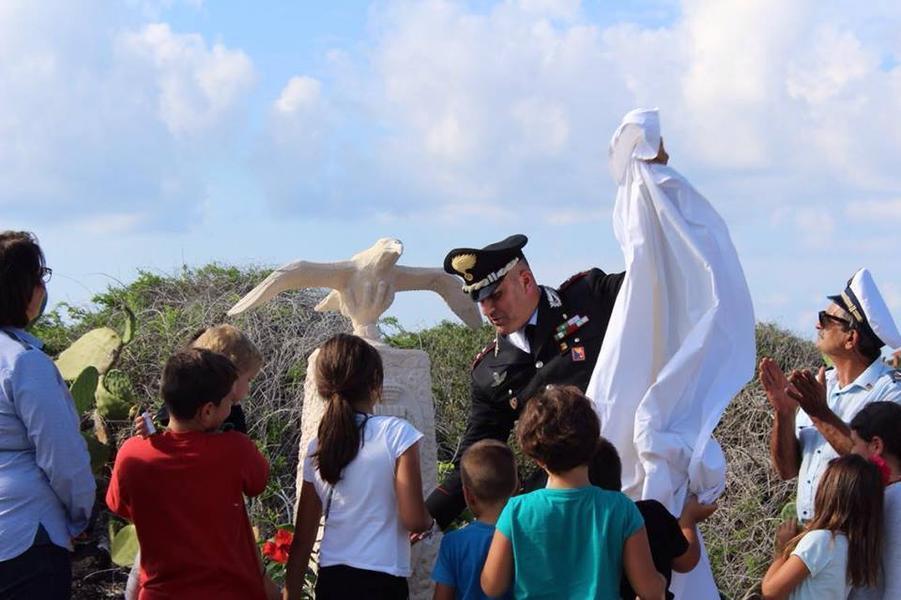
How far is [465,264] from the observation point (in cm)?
432

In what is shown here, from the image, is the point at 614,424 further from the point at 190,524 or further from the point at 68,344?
the point at 68,344

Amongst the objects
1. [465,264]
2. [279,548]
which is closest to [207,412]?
[465,264]

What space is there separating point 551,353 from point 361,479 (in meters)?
0.98

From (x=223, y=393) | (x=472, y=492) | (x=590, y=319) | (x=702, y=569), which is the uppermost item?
(x=590, y=319)

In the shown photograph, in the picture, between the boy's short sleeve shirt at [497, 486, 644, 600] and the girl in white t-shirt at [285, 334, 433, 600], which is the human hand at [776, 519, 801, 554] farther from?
the girl in white t-shirt at [285, 334, 433, 600]

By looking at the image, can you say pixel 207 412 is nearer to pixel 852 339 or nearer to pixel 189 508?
pixel 189 508

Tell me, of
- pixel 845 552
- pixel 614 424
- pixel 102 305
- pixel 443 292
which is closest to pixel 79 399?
pixel 443 292

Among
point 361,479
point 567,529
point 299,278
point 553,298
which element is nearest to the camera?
point 567,529

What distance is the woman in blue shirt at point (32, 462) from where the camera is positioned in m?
3.48

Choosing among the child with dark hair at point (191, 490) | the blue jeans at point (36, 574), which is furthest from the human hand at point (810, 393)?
the blue jeans at point (36, 574)

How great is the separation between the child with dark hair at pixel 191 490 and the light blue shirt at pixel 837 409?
200 cm

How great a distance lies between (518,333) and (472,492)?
3.17 feet

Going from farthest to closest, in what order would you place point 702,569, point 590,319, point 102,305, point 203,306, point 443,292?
1. point 102,305
2. point 203,306
3. point 443,292
4. point 590,319
5. point 702,569

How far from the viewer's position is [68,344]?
928 cm
